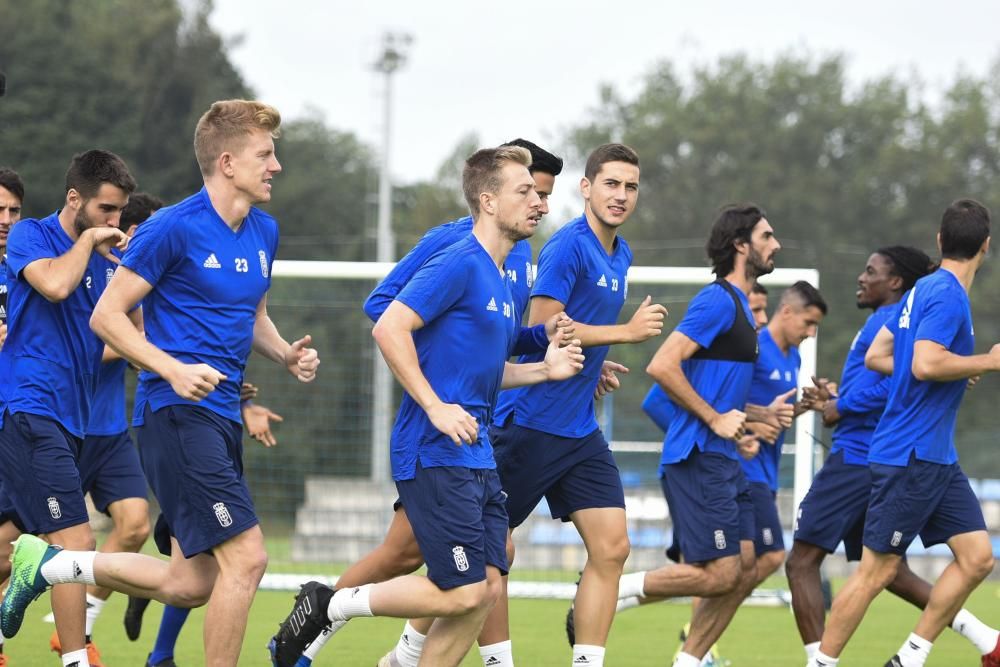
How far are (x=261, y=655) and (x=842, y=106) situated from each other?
4653 centimetres

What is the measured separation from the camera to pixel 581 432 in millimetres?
7273

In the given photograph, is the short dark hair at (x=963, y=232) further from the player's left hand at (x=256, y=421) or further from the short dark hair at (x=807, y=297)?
the player's left hand at (x=256, y=421)

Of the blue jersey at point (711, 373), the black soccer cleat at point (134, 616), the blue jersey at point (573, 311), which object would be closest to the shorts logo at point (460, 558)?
the blue jersey at point (573, 311)

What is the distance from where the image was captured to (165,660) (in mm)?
7988

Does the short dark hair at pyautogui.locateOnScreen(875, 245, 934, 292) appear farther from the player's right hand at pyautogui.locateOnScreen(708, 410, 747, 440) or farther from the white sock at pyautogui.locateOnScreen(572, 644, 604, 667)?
the white sock at pyautogui.locateOnScreen(572, 644, 604, 667)

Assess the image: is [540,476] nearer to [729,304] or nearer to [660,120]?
[729,304]

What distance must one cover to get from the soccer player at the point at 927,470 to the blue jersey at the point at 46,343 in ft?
13.2

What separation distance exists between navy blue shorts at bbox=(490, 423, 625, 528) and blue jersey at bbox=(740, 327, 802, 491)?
2.10 m

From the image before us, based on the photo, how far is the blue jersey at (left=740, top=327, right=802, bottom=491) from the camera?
30.0 ft

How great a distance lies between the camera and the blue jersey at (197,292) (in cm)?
616

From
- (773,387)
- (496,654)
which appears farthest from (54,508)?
(773,387)

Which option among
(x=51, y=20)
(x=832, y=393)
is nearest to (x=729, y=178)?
A: (x=51, y=20)

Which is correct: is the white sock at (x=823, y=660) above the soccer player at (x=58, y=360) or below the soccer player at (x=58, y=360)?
below

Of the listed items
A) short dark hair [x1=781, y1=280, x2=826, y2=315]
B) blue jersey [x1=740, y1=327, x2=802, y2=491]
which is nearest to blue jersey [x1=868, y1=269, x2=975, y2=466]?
blue jersey [x1=740, y1=327, x2=802, y2=491]
